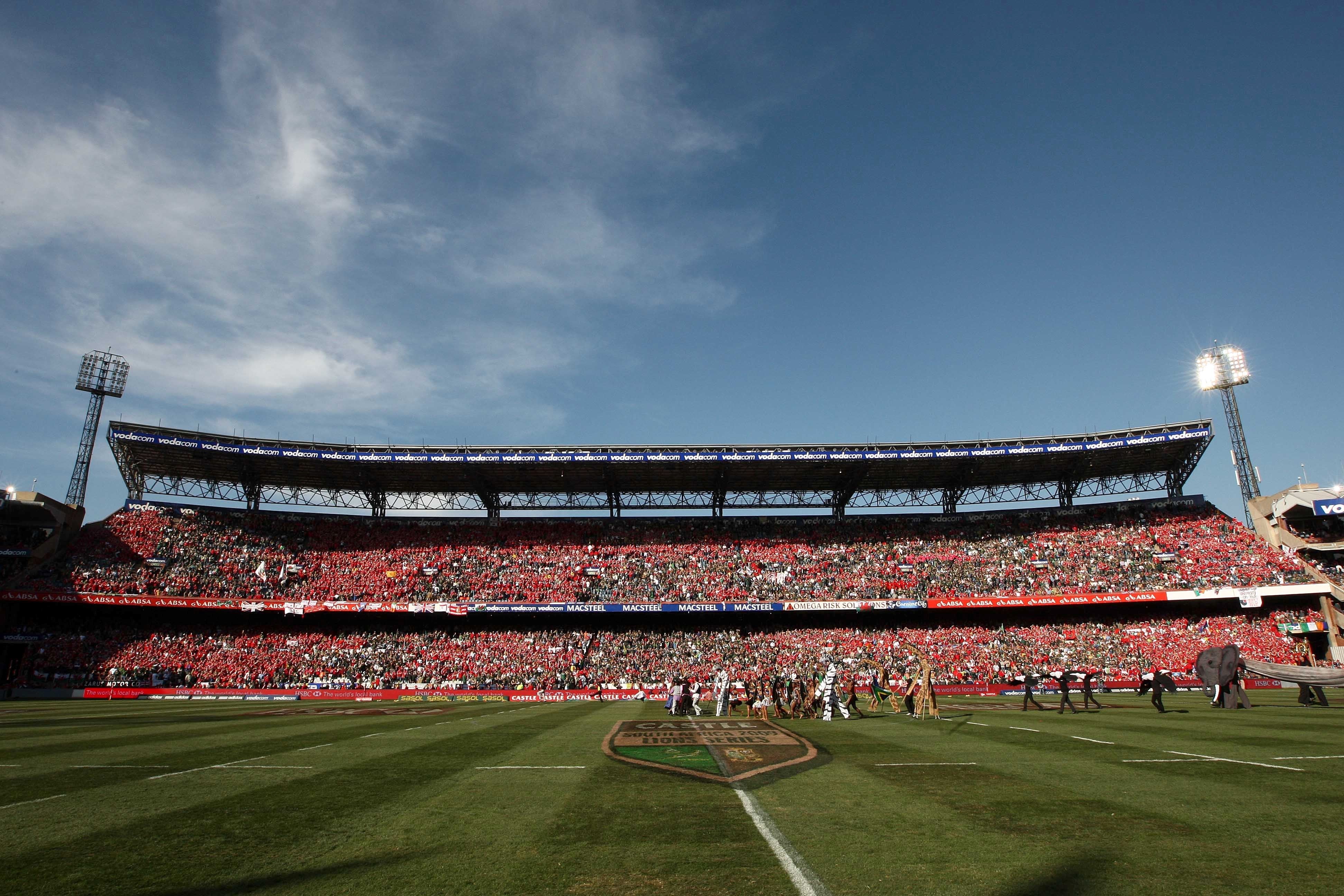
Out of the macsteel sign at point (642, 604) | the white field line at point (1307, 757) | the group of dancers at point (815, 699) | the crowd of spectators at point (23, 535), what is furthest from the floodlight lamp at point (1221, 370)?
the crowd of spectators at point (23, 535)

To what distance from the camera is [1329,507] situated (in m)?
47.3

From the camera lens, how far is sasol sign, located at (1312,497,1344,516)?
47.1 m

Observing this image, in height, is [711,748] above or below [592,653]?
below

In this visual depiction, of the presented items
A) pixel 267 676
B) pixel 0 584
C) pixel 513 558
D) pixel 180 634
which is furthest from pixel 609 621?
pixel 0 584

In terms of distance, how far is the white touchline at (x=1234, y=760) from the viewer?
36.2 ft

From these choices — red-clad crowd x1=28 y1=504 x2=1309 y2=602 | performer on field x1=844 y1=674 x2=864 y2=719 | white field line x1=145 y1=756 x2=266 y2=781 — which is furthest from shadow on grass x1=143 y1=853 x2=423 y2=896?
red-clad crowd x1=28 y1=504 x2=1309 y2=602

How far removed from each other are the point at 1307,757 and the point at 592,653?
131 feet

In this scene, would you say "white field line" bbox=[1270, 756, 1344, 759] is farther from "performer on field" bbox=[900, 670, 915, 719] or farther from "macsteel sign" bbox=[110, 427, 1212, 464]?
"macsteel sign" bbox=[110, 427, 1212, 464]

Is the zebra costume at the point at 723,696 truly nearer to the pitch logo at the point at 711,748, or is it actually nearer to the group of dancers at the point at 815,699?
the group of dancers at the point at 815,699

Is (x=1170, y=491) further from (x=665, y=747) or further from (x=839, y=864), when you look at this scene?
(x=839, y=864)

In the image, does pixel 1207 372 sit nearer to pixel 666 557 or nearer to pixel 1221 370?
pixel 1221 370

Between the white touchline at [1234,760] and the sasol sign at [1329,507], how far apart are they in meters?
48.6

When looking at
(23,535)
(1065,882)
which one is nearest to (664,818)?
(1065,882)

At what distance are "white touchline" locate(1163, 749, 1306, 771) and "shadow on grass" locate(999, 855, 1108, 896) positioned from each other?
720 centimetres
